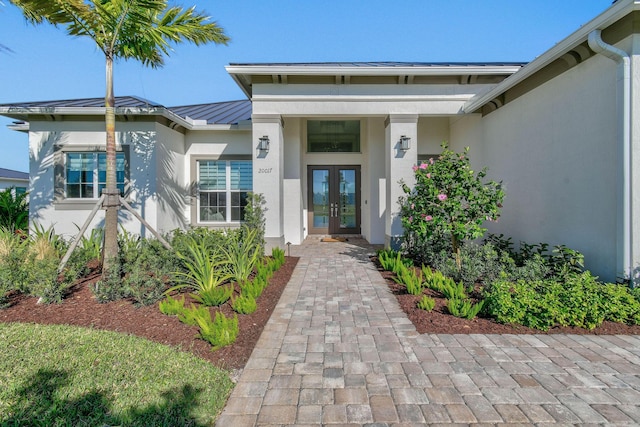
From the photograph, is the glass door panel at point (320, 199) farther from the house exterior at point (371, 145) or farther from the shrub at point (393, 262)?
the shrub at point (393, 262)

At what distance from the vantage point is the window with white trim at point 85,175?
8828 millimetres

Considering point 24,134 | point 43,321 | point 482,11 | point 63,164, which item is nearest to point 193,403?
point 43,321

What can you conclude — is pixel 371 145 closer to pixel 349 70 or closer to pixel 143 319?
pixel 349 70

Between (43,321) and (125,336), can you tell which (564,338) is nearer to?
(125,336)

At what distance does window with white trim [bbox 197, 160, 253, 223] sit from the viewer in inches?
400

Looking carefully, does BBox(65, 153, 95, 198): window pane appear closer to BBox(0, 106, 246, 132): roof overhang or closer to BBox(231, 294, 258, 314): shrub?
BBox(0, 106, 246, 132): roof overhang

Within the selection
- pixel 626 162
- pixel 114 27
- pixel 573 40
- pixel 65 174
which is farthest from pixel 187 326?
pixel 65 174

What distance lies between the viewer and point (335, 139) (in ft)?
36.9

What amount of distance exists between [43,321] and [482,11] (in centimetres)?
1073

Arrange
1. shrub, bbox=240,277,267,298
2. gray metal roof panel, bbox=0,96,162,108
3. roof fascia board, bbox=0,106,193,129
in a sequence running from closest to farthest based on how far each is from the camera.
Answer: shrub, bbox=240,277,267,298 < roof fascia board, bbox=0,106,193,129 < gray metal roof panel, bbox=0,96,162,108

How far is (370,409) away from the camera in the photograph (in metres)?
2.45

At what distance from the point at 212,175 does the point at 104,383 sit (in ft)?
26.5

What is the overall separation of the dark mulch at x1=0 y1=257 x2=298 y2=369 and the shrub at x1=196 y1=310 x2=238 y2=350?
2.5 inches

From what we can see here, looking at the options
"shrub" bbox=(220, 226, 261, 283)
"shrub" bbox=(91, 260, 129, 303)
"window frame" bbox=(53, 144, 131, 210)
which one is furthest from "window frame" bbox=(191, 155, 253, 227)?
"shrub" bbox=(91, 260, 129, 303)
